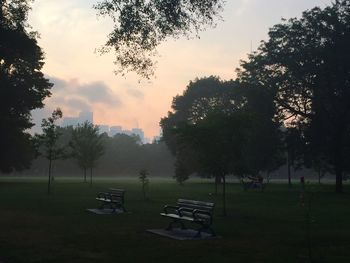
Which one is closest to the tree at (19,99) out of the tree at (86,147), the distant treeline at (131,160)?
the tree at (86,147)

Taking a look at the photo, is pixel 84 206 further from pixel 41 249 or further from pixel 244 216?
pixel 41 249

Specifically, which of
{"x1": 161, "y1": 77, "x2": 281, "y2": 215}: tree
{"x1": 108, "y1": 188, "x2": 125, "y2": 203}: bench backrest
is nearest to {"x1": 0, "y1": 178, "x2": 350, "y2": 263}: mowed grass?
{"x1": 108, "y1": 188, "x2": 125, "y2": 203}: bench backrest

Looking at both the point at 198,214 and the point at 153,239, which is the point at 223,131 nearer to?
the point at 198,214

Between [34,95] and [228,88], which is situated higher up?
[228,88]

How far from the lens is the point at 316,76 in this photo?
38.9 m

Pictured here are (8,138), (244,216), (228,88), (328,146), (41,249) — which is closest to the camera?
(41,249)

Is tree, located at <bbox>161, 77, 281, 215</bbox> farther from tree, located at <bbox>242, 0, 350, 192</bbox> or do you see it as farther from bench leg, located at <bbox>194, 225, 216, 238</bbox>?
bench leg, located at <bbox>194, 225, 216, 238</bbox>

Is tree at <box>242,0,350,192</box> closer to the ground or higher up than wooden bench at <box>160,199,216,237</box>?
higher up

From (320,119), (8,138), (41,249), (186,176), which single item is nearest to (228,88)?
(186,176)

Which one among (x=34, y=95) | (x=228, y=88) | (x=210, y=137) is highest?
(x=228, y=88)

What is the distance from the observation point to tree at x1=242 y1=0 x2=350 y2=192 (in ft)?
124

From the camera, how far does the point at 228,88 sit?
222 feet

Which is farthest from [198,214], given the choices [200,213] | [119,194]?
[119,194]

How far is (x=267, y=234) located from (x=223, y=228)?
1.77m
